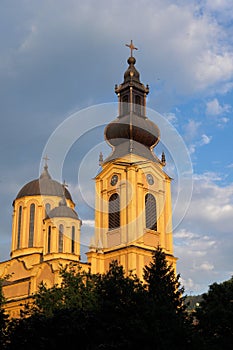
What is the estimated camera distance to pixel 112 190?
62344 mm

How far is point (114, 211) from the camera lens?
62062mm

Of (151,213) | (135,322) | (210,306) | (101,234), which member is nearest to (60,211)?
(101,234)

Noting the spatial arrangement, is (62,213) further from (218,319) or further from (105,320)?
(105,320)

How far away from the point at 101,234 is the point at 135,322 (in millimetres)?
33148

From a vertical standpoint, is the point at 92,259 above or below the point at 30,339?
above

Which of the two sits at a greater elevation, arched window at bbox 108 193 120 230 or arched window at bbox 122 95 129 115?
arched window at bbox 122 95 129 115

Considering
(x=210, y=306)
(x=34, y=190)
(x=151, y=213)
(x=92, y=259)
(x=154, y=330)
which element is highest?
(x=34, y=190)

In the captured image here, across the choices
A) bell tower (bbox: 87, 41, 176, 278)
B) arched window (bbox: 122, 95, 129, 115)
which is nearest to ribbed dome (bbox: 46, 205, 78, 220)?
bell tower (bbox: 87, 41, 176, 278)

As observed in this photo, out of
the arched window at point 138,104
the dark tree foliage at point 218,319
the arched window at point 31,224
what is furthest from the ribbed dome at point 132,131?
the dark tree foliage at point 218,319

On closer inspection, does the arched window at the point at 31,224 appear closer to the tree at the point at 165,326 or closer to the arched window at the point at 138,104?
→ the arched window at the point at 138,104

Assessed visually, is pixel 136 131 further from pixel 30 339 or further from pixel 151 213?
pixel 30 339

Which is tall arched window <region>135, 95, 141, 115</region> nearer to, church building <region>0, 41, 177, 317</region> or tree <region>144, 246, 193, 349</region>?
church building <region>0, 41, 177, 317</region>

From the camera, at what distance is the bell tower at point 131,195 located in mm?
59500

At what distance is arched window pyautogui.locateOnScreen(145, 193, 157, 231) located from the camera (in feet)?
203
